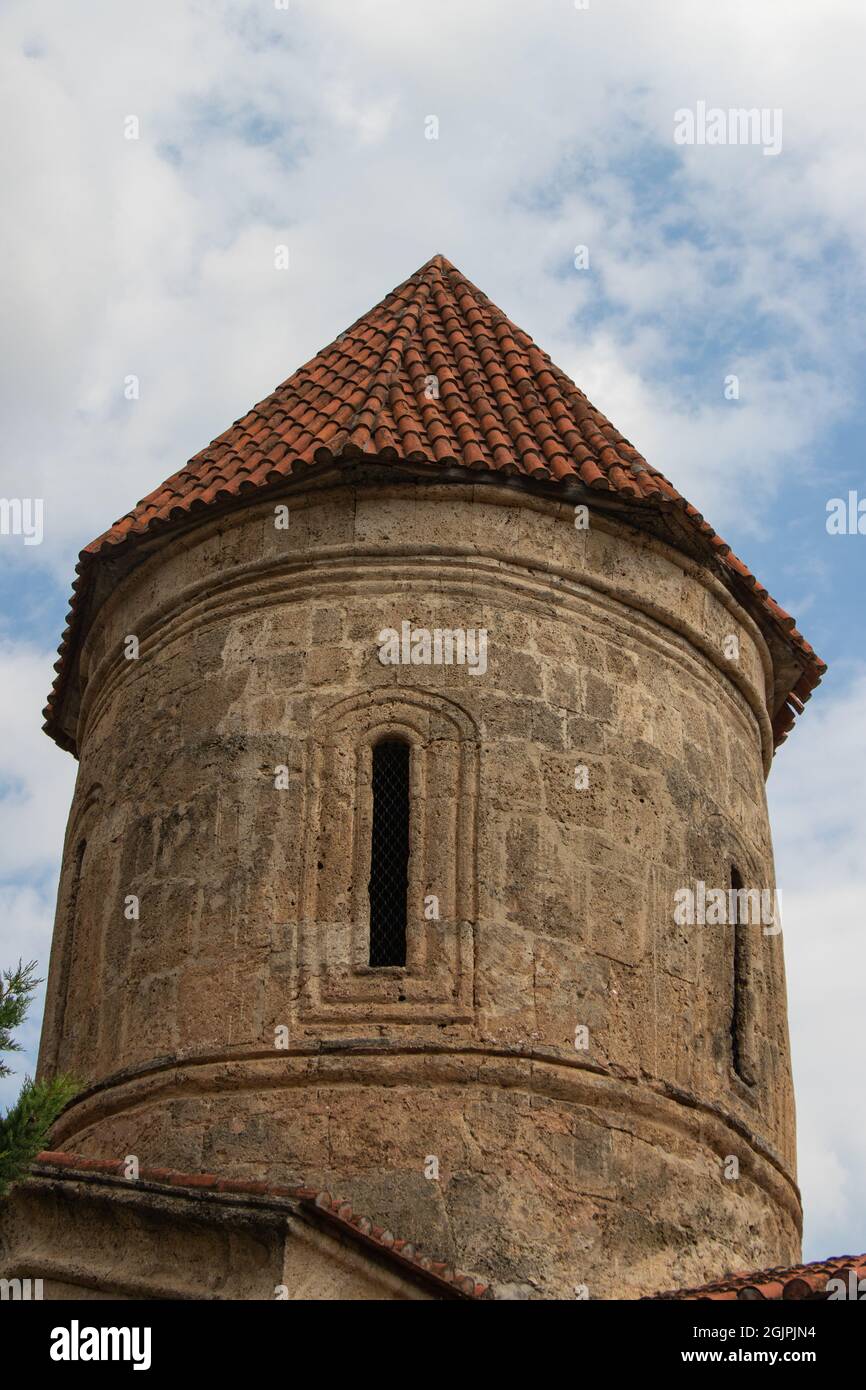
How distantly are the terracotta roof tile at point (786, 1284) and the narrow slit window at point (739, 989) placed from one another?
5.21 feet

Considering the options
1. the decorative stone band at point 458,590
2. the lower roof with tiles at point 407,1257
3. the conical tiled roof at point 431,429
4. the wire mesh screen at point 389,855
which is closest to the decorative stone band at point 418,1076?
the wire mesh screen at point 389,855

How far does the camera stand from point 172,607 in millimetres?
11852

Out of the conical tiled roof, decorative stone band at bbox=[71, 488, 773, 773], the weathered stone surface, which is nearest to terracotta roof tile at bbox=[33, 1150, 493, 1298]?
the weathered stone surface

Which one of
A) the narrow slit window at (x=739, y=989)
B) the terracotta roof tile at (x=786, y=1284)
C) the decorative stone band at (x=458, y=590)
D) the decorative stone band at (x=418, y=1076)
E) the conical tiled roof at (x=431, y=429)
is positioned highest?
the conical tiled roof at (x=431, y=429)

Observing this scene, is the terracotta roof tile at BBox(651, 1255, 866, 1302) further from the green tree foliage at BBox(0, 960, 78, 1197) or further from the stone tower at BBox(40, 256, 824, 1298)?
the green tree foliage at BBox(0, 960, 78, 1197)

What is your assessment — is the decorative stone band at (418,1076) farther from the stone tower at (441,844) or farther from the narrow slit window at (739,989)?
the narrow slit window at (739,989)

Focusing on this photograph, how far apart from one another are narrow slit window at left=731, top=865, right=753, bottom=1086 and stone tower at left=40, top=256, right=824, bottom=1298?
0.02 metres

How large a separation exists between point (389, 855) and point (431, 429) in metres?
2.37

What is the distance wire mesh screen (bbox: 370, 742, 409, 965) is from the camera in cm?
1052

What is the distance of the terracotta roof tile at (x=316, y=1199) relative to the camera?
28.7ft

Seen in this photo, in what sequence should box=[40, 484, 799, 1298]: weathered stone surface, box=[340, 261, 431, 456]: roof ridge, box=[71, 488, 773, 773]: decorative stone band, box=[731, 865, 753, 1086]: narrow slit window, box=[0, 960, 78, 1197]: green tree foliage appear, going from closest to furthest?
1. box=[0, 960, 78, 1197]: green tree foliage
2. box=[40, 484, 799, 1298]: weathered stone surface
3. box=[731, 865, 753, 1086]: narrow slit window
4. box=[71, 488, 773, 773]: decorative stone band
5. box=[340, 261, 431, 456]: roof ridge

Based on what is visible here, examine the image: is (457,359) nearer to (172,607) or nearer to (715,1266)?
(172,607)

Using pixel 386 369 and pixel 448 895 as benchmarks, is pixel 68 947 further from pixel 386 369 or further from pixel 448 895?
pixel 386 369
